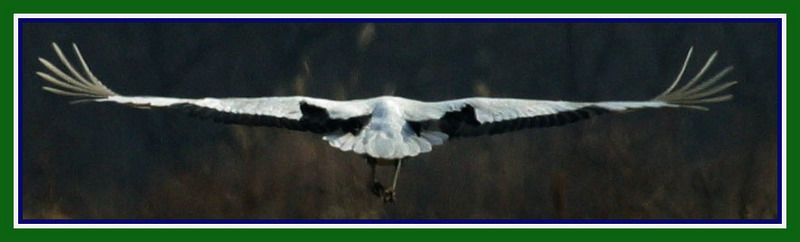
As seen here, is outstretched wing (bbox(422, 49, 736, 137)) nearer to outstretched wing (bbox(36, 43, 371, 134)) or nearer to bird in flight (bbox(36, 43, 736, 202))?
bird in flight (bbox(36, 43, 736, 202))

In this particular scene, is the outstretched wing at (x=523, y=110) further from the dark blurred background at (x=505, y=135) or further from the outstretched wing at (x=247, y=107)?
the dark blurred background at (x=505, y=135)

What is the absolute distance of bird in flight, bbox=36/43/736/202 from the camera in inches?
446

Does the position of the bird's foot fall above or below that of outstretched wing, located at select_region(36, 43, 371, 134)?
below

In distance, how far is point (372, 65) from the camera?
14.9 metres

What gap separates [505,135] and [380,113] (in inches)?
143

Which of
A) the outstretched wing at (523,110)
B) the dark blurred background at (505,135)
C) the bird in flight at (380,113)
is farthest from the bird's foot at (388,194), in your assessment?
the dark blurred background at (505,135)

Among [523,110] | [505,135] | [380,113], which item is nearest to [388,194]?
[380,113]

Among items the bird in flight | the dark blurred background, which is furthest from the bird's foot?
the dark blurred background

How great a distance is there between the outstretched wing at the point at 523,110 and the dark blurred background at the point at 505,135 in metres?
2.81

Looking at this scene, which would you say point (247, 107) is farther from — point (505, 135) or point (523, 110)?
point (505, 135)

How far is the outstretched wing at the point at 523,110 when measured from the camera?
1165cm

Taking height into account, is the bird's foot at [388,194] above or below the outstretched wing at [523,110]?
below

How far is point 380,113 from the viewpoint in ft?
37.5

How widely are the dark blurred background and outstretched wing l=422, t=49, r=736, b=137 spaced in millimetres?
2811
